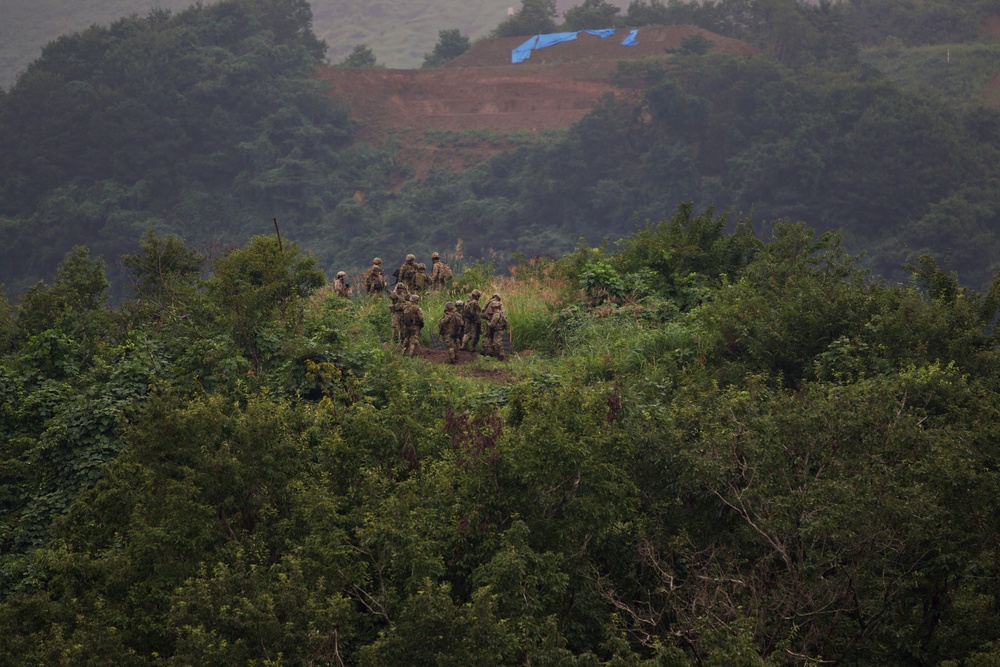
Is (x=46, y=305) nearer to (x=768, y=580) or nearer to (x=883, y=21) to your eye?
(x=768, y=580)

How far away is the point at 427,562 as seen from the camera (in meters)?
8.70

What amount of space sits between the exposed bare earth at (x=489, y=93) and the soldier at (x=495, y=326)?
146 feet

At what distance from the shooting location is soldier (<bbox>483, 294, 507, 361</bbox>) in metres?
17.5

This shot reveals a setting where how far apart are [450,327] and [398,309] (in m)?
0.83

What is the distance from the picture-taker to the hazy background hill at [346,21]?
304 ft

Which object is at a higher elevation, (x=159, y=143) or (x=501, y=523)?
(x=501, y=523)

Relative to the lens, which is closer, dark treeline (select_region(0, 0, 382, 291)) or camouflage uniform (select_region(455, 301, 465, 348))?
camouflage uniform (select_region(455, 301, 465, 348))

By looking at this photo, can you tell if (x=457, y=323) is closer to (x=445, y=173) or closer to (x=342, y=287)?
(x=342, y=287)

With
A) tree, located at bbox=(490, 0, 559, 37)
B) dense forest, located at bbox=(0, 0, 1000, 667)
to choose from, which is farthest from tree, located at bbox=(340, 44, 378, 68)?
dense forest, located at bbox=(0, 0, 1000, 667)

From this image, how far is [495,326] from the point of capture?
17.5 m

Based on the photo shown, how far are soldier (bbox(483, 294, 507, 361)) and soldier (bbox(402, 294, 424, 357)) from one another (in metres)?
1.03

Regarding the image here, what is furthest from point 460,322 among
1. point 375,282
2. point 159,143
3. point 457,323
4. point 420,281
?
point 159,143

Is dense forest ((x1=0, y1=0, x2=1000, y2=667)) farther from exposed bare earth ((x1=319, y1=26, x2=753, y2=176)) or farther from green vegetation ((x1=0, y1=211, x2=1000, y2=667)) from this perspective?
exposed bare earth ((x1=319, y1=26, x2=753, y2=176))

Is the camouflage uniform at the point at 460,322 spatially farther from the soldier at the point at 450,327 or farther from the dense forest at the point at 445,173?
the dense forest at the point at 445,173
